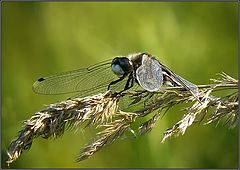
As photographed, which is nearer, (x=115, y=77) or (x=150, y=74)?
(x=150, y=74)

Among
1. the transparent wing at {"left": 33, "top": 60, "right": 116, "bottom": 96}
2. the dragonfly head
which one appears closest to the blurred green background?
the transparent wing at {"left": 33, "top": 60, "right": 116, "bottom": 96}

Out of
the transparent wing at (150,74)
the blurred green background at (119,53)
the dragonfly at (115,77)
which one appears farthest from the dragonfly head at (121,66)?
the blurred green background at (119,53)

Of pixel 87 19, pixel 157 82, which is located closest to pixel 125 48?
pixel 87 19

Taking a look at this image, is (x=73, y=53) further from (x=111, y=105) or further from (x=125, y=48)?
(x=111, y=105)

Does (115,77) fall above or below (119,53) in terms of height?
below

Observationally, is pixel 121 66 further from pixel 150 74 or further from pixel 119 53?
pixel 119 53

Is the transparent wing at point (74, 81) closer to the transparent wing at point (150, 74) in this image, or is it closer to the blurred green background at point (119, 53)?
the transparent wing at point (150, 74)

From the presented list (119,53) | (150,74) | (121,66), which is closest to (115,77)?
(121,66)
